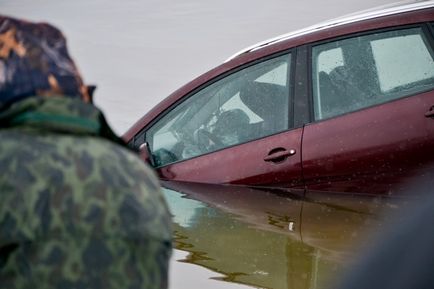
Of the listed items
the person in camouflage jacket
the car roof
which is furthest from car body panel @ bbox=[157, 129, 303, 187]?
the person in camouflage jacket

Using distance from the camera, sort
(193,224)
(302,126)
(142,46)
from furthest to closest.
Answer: (142,46), (302,126), (193,224)

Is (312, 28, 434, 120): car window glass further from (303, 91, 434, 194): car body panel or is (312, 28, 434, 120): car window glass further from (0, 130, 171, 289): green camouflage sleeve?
(0, 130, 171, 289): green camouflage sleeve

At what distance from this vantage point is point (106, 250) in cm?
195

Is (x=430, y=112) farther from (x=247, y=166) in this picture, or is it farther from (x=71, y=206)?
(x=71, y=206)

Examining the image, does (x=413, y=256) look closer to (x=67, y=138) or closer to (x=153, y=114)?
(x=67, y=138)

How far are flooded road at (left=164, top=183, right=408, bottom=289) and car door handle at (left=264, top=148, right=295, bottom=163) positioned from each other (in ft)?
0.63

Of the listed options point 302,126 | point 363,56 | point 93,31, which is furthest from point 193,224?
point 93,31

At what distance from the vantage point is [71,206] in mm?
1965

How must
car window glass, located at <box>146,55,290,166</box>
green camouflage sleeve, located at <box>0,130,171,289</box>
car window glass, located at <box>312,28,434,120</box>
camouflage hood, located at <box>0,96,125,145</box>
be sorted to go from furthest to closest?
car window glass, located at <box>146,55,290,166</box> < car window glass, located at <box>312,28,434,120</box> < camouflage hood, located at <box>0,96,125,145</box> < green camouflage sleeve, located at <box>0,130,171,289</box>

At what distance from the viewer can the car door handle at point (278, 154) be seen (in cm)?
622

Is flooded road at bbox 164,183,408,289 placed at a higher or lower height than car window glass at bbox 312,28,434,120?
lower

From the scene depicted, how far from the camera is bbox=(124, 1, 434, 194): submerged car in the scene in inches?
237

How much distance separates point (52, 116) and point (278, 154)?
4.25 m

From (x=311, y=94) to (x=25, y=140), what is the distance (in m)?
4.47
